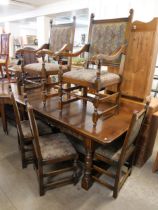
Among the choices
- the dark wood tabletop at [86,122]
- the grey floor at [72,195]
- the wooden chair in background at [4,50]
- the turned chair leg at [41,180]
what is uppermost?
the wooden chair in background at [4,50]

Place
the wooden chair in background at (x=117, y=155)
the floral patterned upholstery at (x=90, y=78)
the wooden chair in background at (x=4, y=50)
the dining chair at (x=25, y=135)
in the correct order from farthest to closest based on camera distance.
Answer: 1. the wooden chair in background at (x=4, y=50)
2. the dining chair at (x=25, y=135)
3. the floral patterned upholstery at (x=90, y=78)
4. the wooden chair in background at (x=117, y=155)

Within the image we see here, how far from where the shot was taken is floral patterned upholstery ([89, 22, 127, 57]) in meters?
1.82

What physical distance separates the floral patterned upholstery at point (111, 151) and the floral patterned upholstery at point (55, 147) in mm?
244

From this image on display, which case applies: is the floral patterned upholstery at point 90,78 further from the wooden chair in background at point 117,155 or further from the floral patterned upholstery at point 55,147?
the floral patterned upholstery at point 55,147

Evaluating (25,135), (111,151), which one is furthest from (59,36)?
(111,151)

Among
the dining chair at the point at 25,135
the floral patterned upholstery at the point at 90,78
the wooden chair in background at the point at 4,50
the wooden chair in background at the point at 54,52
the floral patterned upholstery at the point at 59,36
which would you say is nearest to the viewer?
the floral patterned upholstery at the point at 90,78

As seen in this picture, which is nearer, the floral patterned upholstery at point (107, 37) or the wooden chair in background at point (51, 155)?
the wooden chair in background at point (51, 155)

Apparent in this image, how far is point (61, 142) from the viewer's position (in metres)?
1.64

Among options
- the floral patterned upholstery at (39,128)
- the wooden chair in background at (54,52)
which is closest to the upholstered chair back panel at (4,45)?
the wooden chair in background at (54,52)

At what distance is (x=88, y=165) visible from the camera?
5.07ft

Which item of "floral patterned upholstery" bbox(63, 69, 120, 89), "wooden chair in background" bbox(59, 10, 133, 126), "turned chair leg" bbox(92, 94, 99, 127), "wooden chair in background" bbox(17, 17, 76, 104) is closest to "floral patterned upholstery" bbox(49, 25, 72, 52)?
"wooden chair in background" bbox(17, 17, 76, 104)

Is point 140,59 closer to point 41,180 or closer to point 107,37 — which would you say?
point 107,37

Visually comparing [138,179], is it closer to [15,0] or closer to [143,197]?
[143,197]

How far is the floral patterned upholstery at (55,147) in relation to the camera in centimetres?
147
